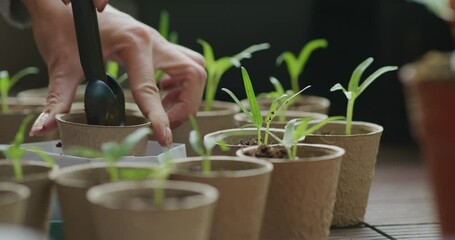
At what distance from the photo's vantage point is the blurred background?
2.07m

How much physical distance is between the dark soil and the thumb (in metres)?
0.29

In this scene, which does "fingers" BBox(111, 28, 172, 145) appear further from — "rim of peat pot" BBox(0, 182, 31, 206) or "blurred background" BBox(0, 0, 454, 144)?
"blurred background" BBox(0, 0, 454, 144)

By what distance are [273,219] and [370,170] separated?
10.0 inches

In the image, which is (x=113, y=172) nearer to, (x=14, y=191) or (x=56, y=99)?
(x=14, y=191)

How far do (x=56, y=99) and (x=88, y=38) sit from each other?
5.9 inches

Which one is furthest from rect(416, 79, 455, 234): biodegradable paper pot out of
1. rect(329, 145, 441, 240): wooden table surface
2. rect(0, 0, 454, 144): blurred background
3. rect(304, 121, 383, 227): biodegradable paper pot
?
rect(0, 0, 454, 144): blurred background

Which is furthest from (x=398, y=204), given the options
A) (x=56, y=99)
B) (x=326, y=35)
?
(x=326, y=35)

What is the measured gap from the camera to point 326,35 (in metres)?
2.19

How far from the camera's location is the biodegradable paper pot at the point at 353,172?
1.13 metres

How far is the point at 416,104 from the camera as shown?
0.73 metres

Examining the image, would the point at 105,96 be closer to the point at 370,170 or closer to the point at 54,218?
the point at 54,218

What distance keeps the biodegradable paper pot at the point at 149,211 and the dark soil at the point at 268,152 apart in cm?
21

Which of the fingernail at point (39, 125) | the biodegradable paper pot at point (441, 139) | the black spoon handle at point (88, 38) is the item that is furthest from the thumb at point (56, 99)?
the biodegradable paper pot at point (441, 139)

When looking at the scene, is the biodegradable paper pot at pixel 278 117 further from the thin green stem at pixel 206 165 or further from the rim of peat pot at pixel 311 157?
the thin green stem at pixel 206 165
